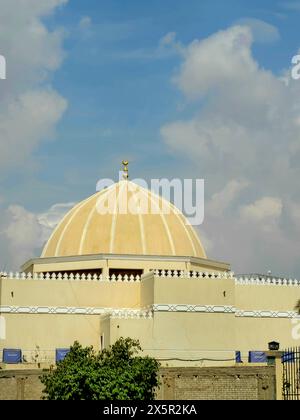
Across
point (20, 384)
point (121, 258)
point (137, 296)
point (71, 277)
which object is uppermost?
point (121, 258)

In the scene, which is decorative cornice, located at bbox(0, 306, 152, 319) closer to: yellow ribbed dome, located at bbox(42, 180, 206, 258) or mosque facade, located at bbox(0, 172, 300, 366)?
mosque facade, located at bbox(0, 172, 300, 366)

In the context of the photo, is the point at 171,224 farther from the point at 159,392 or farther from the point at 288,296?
the point at 159,392

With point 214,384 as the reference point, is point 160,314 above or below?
above

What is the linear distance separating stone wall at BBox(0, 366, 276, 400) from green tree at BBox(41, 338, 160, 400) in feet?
1.66

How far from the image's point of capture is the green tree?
23969 millimetres

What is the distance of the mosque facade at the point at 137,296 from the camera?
2950 centimetres

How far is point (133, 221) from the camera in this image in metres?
33.2

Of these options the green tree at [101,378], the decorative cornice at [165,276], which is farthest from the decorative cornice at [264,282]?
the green tree at [101,378]

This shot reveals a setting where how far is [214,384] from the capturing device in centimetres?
2625

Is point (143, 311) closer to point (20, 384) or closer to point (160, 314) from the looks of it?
point (160, 314)

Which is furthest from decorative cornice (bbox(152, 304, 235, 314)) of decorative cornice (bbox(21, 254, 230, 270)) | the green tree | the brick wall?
the brick wall

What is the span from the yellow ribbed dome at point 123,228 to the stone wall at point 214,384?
277 inches

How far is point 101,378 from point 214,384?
3.69 metres

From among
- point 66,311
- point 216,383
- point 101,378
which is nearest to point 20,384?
point 101,378
